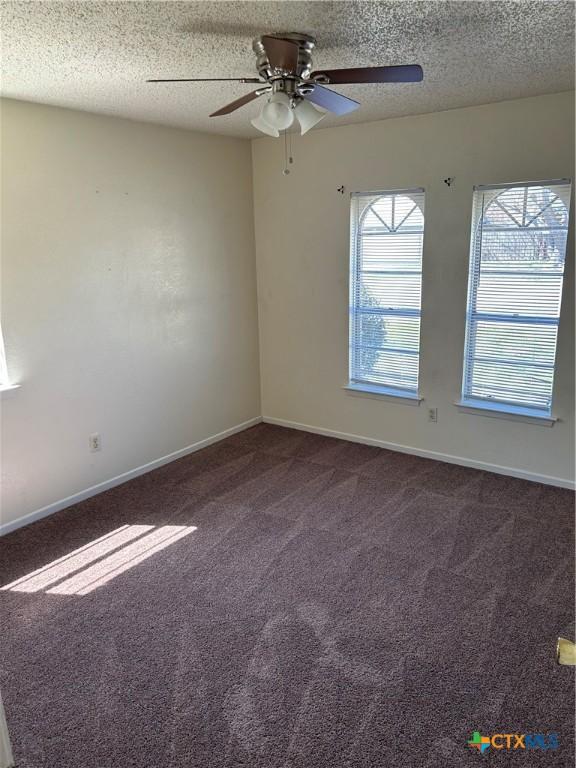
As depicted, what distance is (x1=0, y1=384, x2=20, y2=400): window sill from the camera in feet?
10.7

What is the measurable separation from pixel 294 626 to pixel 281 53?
8.00 ft

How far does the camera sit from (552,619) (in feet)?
8.38

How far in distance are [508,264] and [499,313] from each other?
1.12 feet

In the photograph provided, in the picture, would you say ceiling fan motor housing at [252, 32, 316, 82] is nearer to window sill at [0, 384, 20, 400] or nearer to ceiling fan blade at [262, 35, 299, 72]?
ceiling fan blade at [262, 35, 299, 72]

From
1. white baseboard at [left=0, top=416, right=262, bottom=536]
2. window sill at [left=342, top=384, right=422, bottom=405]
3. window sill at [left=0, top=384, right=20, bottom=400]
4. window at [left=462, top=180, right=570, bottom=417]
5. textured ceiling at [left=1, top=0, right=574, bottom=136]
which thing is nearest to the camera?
textured ceiling at [left=1, top=0, right=574, bottom=136]

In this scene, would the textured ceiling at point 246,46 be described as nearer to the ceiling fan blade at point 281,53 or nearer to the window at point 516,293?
the ceiling fan blade at point 281,53

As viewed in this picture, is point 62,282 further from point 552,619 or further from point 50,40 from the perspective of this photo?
point 552,619

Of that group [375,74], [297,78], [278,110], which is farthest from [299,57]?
[375,74]

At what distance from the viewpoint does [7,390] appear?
3.27 metres

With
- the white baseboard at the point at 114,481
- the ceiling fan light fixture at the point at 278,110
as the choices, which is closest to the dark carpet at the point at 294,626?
the white baseboard at the point at 114,481

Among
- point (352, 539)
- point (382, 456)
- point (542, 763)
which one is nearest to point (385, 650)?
point (542, 763)

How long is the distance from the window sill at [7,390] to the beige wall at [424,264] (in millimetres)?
2360

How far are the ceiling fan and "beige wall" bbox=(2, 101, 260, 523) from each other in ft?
4.71

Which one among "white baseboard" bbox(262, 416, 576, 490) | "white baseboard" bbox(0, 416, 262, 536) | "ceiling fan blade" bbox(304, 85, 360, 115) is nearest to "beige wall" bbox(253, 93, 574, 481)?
"white baseboard" bbox(262, 416, 576, 490)
